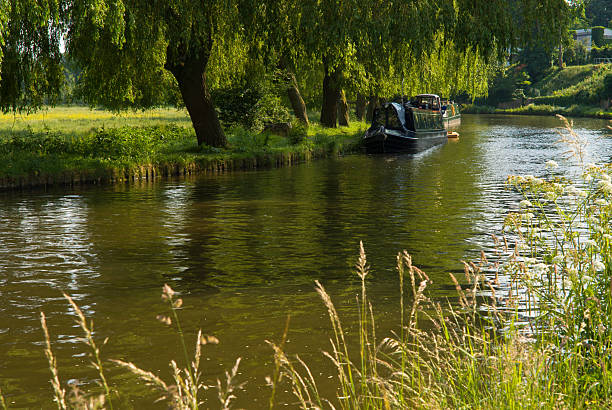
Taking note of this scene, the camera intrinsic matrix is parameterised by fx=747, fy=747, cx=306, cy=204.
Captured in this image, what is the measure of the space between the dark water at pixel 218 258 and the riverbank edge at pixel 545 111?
4390 cm

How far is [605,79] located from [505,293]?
62109 millimetres

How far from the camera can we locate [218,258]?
10.5 metres

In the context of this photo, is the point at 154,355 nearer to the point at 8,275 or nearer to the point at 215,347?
the point at 215,347

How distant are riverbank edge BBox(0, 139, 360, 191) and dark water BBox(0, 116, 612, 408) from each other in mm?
785

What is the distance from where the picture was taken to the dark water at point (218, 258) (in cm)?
650

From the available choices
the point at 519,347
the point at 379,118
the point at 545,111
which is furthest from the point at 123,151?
the point at 545,111

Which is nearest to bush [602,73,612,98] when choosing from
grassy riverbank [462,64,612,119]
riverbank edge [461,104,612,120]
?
grassy riverbank [462,64,612,119]

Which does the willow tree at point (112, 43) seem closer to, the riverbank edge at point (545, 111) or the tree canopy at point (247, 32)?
the tree canopy at point (247, 32)

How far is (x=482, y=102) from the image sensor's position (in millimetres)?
89438

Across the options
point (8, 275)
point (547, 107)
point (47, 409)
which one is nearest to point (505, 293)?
point (47, 409)

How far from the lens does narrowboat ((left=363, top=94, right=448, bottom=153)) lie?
30609mm

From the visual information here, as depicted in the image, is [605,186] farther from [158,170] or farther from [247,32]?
[158,170]

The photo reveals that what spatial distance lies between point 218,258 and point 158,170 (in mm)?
11065

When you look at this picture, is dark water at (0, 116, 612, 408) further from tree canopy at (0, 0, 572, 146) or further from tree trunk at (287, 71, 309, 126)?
tree trunk at (287, 71, 309, 126)
